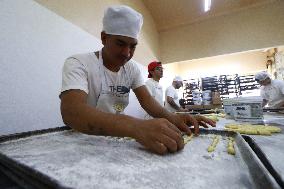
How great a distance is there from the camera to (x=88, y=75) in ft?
4.16

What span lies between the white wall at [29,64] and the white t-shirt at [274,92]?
180 inches

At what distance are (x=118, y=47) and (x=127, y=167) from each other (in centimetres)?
96

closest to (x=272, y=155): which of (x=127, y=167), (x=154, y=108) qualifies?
(x=127, y=167)

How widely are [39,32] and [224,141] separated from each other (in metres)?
1.91

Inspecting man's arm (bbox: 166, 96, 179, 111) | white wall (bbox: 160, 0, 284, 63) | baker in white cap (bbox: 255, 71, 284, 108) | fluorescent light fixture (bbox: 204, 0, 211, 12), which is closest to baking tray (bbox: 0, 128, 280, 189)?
man's arm (bbox: 166, 96, 179, 111)

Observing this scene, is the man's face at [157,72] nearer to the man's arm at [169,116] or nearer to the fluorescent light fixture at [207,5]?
the man's arm at [169,116]

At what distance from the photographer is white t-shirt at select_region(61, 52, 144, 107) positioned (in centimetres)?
102

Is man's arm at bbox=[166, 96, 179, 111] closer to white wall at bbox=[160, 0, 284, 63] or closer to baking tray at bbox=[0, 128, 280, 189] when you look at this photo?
white wall at bbox=[160, 0, 284, 63]

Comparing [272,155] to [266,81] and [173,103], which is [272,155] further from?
[266,81]

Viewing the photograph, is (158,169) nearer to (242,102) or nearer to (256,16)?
(242,102)

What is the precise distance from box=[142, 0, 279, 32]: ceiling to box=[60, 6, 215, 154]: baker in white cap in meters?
4.37

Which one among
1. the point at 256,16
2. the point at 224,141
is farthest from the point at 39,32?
the point at 256,16

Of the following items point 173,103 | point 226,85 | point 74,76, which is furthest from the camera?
point 226,85

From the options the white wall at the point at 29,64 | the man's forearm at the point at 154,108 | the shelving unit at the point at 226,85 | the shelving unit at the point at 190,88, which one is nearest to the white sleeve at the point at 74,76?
the man's forearm at the point at 154,108
